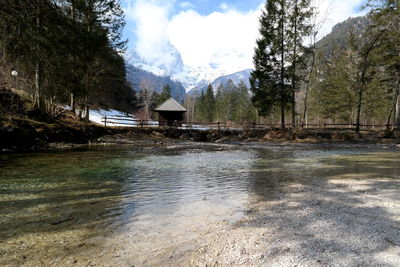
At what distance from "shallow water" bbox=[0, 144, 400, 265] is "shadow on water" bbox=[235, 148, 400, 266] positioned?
0.61 ft

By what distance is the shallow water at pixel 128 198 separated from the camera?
13.6 feet

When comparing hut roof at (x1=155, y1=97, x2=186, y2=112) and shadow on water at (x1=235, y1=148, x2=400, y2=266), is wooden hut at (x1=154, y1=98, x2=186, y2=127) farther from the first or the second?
shadow on water at (x1=235, y1=148, x2=400, y2=266)

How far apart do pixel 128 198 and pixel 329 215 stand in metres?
4.72

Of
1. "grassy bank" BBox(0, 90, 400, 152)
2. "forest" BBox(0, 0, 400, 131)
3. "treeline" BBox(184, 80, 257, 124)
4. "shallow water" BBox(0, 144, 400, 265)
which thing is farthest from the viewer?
"treeline" BBox(184, 80, 257, 124)

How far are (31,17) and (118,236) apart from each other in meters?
7.99

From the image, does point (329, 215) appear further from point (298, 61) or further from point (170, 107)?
point (170, 107)

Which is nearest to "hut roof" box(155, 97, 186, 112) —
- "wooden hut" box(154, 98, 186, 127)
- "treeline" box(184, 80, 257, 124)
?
"wooden hut" box(154, 98, 186, 127)

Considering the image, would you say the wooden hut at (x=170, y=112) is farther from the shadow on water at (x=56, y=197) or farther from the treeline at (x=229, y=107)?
the treeline at (x=229, y=107)

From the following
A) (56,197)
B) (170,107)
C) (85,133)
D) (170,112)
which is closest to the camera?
(56,197)

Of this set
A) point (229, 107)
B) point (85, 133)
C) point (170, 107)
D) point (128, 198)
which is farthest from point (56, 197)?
point (229, 107)

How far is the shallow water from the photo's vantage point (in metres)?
4.13

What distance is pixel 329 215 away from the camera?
4848 mm

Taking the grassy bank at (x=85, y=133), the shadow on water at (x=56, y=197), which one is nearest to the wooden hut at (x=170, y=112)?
the grassy bank at (x=85, y=133)

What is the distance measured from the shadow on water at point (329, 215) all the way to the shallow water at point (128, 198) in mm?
185
